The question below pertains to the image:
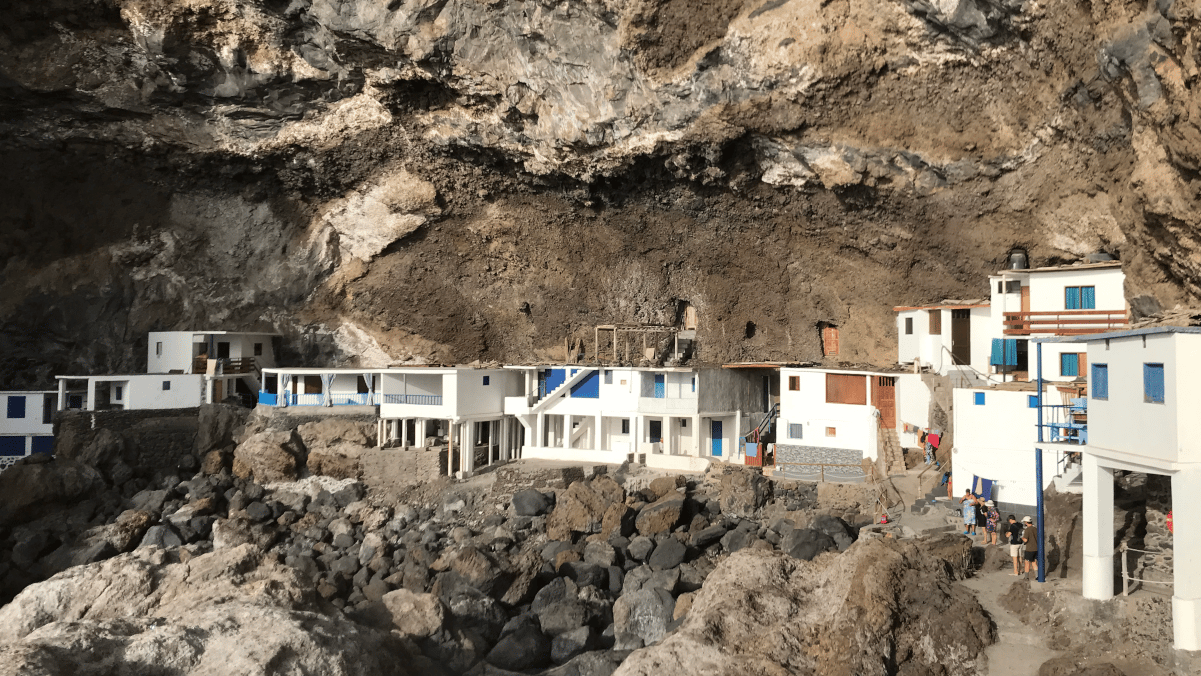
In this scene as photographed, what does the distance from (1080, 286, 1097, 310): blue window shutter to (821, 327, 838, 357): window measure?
32.1 ft

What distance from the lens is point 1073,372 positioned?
21.5m

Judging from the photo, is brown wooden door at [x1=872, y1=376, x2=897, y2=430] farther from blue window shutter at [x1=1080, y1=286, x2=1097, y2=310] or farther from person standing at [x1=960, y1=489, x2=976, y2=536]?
person standing at [x1=960, y1=489, x2=976, y2=536]

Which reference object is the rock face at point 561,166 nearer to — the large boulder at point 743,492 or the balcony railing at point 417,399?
the balcony railing at point 417,399

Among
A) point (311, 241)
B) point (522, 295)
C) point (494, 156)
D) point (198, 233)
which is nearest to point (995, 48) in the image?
point (494, 156)

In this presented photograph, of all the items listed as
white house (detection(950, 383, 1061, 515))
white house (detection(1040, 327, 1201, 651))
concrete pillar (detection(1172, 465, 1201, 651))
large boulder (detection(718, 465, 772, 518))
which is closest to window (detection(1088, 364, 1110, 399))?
white house (detection(1040, 327, 1201, 651))

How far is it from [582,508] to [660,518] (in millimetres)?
2296

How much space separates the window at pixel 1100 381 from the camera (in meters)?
14.2

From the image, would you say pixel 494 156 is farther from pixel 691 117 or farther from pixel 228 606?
pixel 228 606

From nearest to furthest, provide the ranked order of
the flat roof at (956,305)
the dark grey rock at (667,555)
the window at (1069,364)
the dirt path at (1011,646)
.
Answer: the dirt path at (1011,646) → the dark grey rock at (667,555) → the window at (1069,364) → the flat roof at (956,305)

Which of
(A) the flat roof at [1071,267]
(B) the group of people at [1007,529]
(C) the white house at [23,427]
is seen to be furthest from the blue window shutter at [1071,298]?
(C) the white house at [23,427]

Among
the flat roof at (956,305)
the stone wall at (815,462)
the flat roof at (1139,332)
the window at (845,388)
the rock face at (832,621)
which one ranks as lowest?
the rock face at (832,621)

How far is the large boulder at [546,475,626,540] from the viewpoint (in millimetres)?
22266

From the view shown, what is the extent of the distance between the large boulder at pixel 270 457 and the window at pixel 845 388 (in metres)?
17.6

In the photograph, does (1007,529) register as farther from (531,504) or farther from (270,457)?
(270,457)
